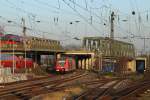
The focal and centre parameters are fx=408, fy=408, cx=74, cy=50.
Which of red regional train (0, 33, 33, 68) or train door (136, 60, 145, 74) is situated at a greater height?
red regional train (0, 33, 33, 68)

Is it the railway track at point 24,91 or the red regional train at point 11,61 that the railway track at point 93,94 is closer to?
the railway track at point 24,91

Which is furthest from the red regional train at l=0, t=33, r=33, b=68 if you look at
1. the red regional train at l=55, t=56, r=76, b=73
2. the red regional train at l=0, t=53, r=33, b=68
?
the red regional train at l=55, t=56, r=76, b=73

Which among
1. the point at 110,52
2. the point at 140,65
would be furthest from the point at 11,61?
the point at 140,65

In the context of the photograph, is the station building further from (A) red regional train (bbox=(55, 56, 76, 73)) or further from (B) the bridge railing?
(B) the bridge railing

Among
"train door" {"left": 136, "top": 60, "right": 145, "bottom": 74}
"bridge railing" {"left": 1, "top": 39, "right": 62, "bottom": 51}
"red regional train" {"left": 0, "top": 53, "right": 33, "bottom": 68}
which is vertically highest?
"bridge railing" {"left": 1, "top": 39, "right": 62, "bottom": 51}

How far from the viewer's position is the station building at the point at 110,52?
72875 mm

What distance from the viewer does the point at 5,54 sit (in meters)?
67.0

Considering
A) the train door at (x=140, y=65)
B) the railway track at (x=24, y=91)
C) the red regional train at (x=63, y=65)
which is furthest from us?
the train door at (x=140, y=65)

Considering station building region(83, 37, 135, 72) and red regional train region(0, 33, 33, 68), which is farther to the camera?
station building region(83, 37, 135, 72)

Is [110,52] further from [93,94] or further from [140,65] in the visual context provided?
[93,94]

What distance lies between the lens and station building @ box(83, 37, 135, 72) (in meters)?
72.9

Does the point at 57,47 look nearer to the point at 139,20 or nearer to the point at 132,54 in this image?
the point at 132,54

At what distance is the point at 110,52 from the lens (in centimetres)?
7912

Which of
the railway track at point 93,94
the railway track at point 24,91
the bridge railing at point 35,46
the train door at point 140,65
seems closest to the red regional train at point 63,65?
the bridge railing at point 35,46
